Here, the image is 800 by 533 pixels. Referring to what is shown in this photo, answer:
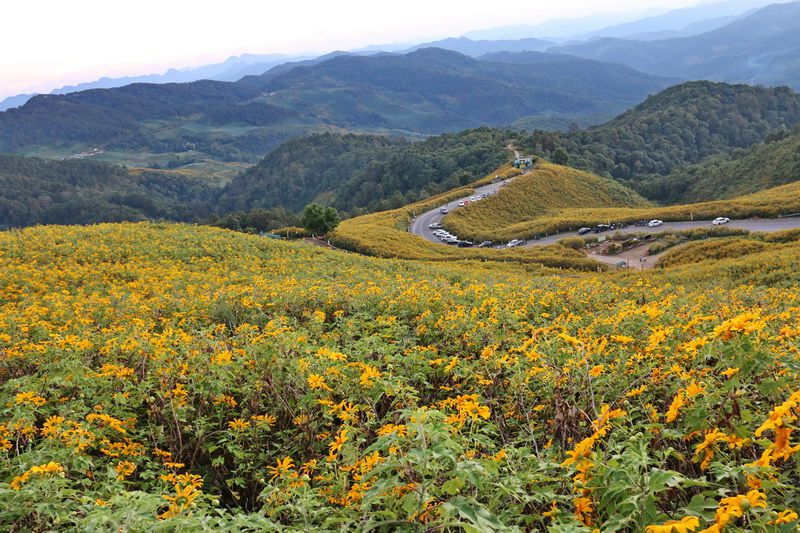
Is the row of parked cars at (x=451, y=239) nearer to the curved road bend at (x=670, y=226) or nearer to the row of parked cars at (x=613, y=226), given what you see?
the curved road bend at (x=670, y=226)

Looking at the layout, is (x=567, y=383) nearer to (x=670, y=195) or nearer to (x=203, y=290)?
(x=203, y=290)

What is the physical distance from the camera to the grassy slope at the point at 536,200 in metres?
59.1

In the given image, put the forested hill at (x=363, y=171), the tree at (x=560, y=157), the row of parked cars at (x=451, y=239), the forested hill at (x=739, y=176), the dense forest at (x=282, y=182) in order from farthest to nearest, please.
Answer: the dense forest at (x=282, y=182)
the forested hill at (x=363, y=171)
the tree at (x=560, y=157)
the forested hill at (x=739, y=176)
the row of parked cars at (x=451, y=239)

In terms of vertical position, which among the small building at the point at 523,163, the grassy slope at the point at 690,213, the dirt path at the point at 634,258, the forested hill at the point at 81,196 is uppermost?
the forested hill at the point at 81,196

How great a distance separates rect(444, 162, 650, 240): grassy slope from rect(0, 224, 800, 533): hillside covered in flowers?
4696 centimetres

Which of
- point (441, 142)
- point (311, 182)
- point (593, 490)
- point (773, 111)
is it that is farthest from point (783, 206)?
point (311, 182)

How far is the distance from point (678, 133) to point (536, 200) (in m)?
75.2

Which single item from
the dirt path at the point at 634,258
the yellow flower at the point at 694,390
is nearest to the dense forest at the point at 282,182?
the dirt path at the point at 634,258

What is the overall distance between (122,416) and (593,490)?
451 cm

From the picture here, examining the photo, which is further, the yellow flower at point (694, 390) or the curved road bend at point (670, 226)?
the curved road bend at point (670, 226)

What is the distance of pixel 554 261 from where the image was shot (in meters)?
35.0

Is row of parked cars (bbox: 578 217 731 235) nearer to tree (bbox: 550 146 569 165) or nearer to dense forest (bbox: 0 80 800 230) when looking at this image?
dense forest (bbox: 0 80 800 230)

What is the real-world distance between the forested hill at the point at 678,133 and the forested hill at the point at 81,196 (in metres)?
108

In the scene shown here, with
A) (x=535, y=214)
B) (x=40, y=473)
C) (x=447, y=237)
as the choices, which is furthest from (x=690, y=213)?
(x=40, y=473)
